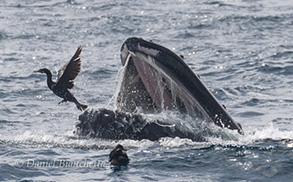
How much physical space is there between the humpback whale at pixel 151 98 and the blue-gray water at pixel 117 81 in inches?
7.9

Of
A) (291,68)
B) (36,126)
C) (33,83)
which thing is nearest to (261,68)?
(291,68)

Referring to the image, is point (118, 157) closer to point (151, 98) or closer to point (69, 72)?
point (151, 98)

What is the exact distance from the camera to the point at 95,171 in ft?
31.7

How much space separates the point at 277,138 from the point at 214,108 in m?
1.92

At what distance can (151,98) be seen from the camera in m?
10.5

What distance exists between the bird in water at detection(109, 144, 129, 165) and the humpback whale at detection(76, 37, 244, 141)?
423 mm

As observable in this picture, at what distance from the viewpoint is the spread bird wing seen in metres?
10.9

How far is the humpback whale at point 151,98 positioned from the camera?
998cm

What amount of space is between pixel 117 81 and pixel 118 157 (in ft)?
29.5

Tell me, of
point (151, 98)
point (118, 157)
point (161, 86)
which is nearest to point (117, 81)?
point (151, 98)

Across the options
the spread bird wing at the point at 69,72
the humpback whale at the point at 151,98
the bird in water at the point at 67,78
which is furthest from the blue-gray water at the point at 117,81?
the spread bird wing at the point at 69,72

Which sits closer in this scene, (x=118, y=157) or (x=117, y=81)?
(x=118, y=157)

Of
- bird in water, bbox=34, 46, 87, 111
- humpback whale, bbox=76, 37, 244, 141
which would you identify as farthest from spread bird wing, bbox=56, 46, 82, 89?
humpback whale, bbox=76, 37, 244, 141

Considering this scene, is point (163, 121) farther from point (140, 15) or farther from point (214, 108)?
point (140, 15)
